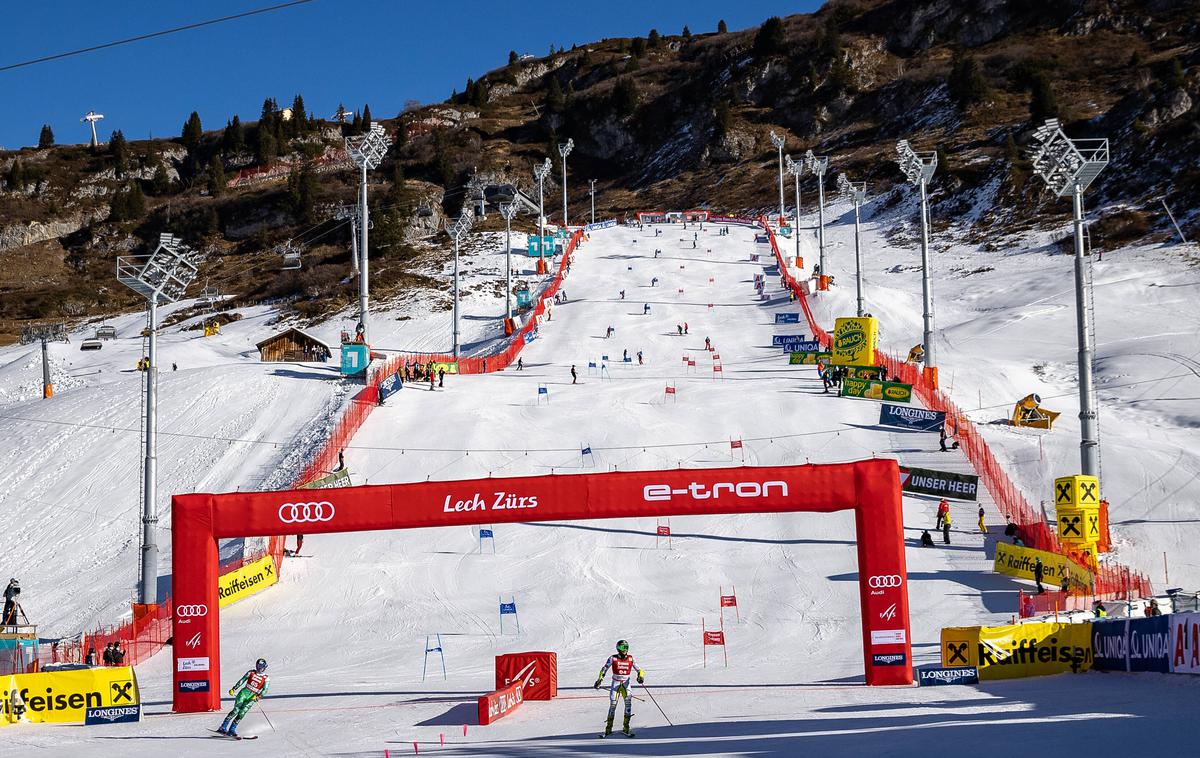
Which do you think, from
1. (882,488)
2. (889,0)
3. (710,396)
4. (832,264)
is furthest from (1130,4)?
(882,488)

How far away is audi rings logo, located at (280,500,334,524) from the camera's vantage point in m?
18.0

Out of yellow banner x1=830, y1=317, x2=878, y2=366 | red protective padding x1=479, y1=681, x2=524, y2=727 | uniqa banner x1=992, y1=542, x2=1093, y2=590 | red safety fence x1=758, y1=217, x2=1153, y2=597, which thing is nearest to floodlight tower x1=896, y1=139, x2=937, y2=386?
red safety fence x1=758, y1=217, x2=1153, y2=597

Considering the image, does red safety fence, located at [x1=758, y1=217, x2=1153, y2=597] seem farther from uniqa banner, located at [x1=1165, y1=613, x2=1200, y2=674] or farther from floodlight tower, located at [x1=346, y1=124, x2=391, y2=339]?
floodlight tower, located at [x1=346, y1=124, x2=391, y2=339]

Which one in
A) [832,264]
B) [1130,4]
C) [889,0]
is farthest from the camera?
[889,0]

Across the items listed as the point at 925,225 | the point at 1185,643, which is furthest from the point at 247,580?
the point at 925,225

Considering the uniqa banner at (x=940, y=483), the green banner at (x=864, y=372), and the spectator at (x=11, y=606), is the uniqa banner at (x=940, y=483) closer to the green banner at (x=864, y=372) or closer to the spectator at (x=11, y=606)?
the green banner at (x=864, y=372)

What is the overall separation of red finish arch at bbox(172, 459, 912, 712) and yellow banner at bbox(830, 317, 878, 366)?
24299mm

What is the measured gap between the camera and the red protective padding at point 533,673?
16422 millimetres

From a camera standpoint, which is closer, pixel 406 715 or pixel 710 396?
pixel 406 715

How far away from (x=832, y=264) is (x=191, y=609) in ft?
212

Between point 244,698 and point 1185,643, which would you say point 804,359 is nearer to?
point 1185,643

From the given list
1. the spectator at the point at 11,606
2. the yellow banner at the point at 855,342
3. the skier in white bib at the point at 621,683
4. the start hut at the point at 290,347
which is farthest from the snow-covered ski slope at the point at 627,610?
the start hut at the point at 290,347

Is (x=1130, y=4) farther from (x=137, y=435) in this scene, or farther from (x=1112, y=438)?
(x=137, y=435)

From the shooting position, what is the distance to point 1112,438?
33.7m
